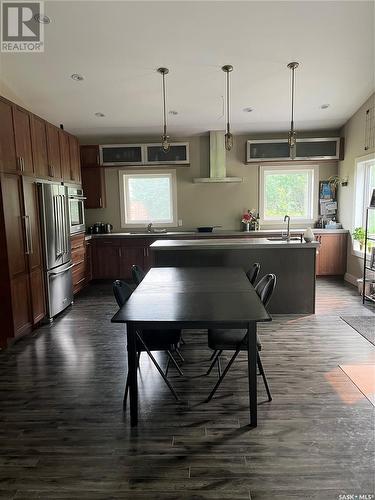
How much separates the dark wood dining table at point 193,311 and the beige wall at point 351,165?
3.65 metres

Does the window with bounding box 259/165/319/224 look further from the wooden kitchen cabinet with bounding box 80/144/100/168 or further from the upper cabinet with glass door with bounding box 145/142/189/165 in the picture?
the wooden kitchen cabinet with bounding box 80/144/100/168

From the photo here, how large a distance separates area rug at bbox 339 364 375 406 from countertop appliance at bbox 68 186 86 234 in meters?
4.09

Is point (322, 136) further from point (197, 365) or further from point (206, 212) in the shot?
point (197, 365)

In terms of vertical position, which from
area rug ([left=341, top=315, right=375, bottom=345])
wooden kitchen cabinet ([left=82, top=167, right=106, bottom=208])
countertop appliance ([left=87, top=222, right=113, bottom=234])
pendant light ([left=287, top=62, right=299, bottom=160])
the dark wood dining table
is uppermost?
pendant light ([left=287, top=62, right=299, bottom=160])

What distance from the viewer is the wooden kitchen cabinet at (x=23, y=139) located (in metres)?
3.63

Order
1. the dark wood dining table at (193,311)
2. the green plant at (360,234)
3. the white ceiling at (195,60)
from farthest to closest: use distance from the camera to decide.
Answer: the green plant at (360,234), the white ceiling at (195,60), the dark wood dining table at (193,311)

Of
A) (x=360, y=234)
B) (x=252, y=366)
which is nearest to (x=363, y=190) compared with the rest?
(x=360, y=234)

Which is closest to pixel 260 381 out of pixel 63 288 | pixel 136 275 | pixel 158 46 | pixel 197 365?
pixel 197 365

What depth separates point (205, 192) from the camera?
6.45 m

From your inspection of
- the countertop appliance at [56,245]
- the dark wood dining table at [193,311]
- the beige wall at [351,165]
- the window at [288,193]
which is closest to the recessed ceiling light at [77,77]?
the countertop appliance at [56,245]

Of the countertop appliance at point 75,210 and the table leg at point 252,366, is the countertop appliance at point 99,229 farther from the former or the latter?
the table leg at point 252,366

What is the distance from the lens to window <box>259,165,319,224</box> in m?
6.36

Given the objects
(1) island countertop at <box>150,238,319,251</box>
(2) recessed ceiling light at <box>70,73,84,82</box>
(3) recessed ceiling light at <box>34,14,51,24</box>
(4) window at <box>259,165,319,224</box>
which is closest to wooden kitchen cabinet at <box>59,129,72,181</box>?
(2) recessed ceiling light at <box>70,73,84,82</box>

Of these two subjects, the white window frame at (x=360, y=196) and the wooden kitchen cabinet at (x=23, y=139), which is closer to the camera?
the wooden kitchen cabinet at (x=23, y=139)
